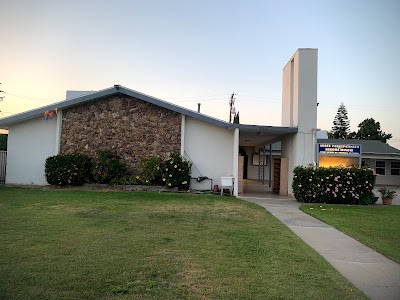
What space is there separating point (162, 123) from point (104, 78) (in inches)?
247

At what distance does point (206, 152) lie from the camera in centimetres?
1562

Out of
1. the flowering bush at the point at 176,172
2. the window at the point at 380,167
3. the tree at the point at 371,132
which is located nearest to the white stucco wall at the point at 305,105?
the flowering bush at the point at 176,172

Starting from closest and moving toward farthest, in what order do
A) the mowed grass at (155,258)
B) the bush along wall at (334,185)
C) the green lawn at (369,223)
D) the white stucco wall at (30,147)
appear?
1. the mowed grass at (155,258)
2. the green lawn at (369,223)
3. the bush along wall at (334,185)
4. the white stucco wall at (30,147)

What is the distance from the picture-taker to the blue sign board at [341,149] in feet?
50.1

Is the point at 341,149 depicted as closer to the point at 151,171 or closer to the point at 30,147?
the point at 151,171

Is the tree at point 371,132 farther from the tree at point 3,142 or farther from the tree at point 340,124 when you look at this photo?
the tree at point 3,142

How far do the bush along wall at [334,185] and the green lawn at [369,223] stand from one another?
126 centimetres

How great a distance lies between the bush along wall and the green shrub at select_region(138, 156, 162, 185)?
5901 mm

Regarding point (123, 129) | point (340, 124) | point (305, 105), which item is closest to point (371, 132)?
point (340, 124)

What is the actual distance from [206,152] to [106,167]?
4.53 m

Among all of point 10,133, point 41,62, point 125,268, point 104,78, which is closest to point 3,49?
point 41,62

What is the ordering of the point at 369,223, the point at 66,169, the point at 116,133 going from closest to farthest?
the point at 369,223 → the point at 66,169 → the point at 116,133

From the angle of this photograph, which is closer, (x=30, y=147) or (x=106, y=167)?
(x=106, y=167)

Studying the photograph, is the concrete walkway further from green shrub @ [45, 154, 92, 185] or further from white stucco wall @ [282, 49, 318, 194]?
green shrub @ [45, 154, 92, 185]
